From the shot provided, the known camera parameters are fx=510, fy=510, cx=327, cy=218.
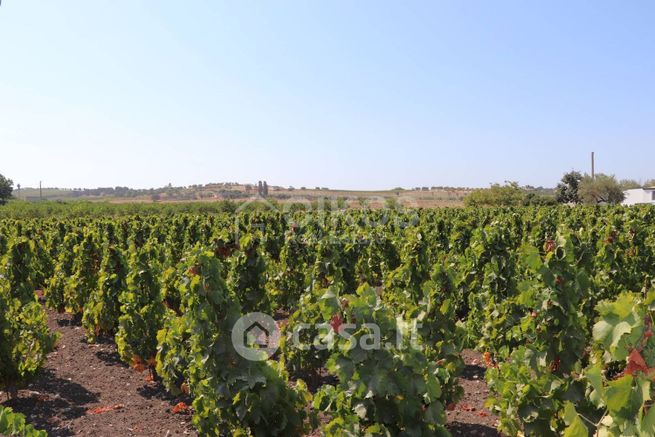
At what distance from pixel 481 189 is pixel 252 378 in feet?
193

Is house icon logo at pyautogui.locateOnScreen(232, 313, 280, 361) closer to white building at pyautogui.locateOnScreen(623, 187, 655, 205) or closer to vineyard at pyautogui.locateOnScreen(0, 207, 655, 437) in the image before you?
vineyard at pyautogui.locateOnScreen(0, 207, 655, 437)

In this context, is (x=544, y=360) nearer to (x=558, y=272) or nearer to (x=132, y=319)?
(x=558, y=272)

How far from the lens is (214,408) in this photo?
15.2 feet

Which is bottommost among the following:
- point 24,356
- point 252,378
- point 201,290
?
point 24,356

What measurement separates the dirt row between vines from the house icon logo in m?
1.40

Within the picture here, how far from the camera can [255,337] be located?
7750 mm

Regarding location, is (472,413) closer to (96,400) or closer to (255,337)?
(255,337)

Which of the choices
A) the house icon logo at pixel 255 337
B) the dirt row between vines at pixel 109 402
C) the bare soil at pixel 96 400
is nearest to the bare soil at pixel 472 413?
the dirt row between vines at pixel 109 402

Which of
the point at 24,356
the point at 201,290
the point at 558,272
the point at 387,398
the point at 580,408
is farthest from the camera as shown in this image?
the point at 24,356

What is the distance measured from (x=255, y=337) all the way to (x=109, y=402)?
7.19 feet

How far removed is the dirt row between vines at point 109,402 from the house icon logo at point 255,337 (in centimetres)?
140

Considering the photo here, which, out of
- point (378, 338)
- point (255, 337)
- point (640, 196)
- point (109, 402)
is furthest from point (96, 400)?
point (640, 196)

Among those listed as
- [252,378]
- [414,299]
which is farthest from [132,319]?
[414,299]

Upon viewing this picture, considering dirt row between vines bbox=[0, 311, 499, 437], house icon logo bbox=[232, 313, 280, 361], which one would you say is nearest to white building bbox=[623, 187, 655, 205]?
house icon logo bbox=[232, 313, 280, 361]
